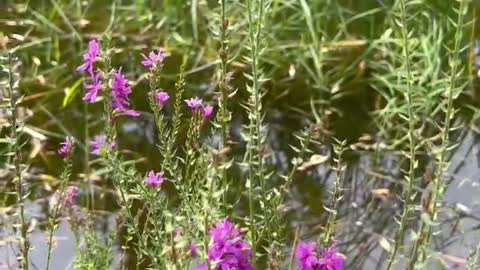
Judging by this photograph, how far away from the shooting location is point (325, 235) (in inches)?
69.8

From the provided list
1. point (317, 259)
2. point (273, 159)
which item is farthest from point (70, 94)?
point (317, 259)

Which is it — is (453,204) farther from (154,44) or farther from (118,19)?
(118,19)

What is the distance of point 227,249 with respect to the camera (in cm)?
165

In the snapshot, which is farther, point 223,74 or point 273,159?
point 273,159

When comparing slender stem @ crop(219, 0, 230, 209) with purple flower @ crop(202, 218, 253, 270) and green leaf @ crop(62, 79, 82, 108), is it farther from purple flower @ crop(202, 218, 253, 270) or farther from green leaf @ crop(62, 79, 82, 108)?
green leaf @ crop(62, 79, 82, 108)

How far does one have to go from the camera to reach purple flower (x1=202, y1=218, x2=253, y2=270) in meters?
1.63

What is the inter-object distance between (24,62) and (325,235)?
6.71 ft

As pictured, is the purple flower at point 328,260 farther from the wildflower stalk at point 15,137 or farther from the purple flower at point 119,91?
the wildflower stalk at point 15,137

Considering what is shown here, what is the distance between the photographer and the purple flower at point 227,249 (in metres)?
1.63

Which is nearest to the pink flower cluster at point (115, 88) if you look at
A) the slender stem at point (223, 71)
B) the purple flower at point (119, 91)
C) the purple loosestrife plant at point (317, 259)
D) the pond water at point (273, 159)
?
the purple flower at point (119, 91)

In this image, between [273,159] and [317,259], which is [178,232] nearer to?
[317,259]

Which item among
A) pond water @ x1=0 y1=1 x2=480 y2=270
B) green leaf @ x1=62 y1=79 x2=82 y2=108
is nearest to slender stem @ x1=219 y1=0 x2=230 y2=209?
pond water @ x1=0 y1=1 x2=480 y2=270

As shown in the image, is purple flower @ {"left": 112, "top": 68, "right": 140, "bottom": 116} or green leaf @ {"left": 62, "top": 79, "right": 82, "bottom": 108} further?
green leaf @ {"left": 62, "top": 79, "right": 82, "bottom": 108}

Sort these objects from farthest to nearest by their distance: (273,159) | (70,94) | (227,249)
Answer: (70,94) → (273,159) → (227,249)
